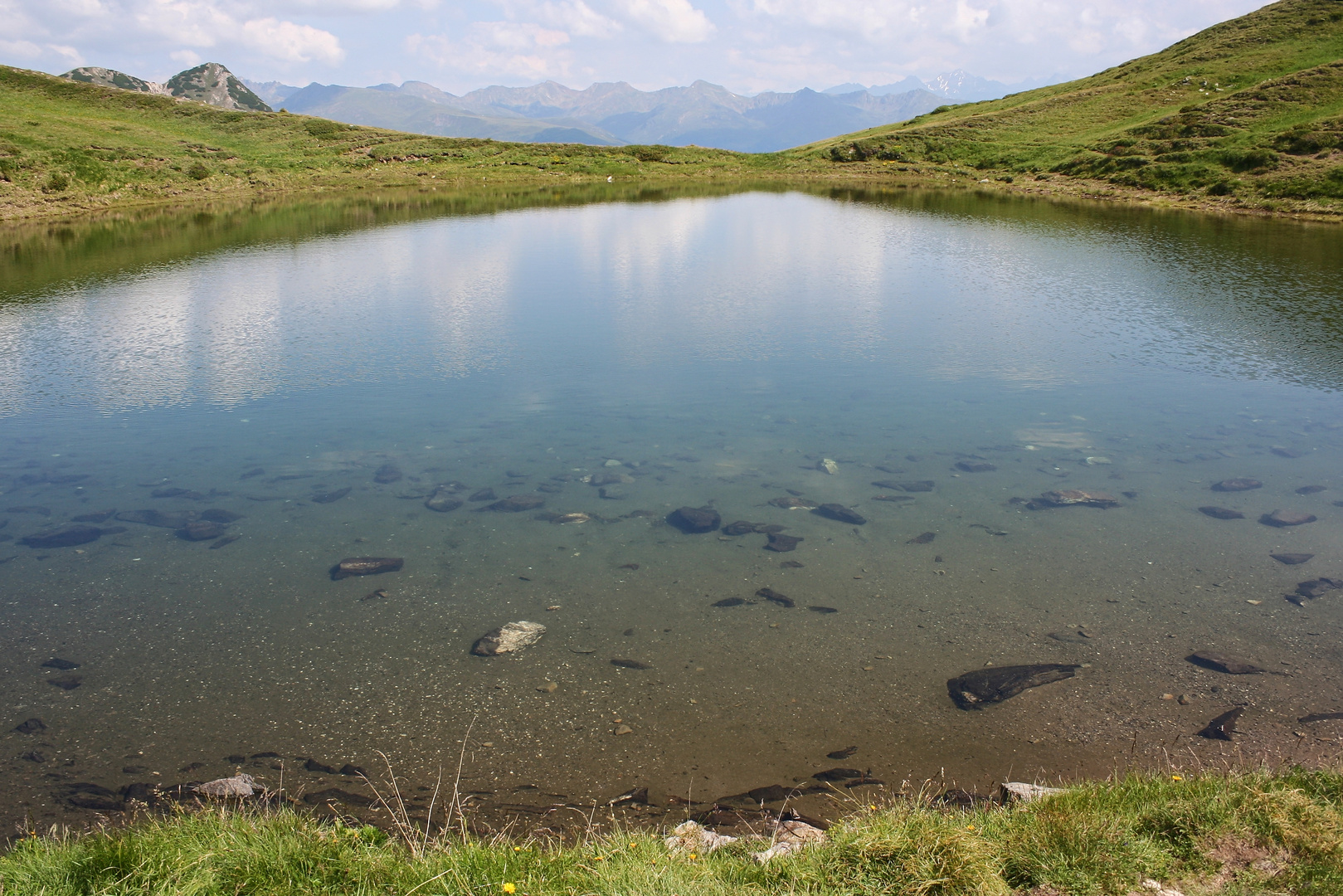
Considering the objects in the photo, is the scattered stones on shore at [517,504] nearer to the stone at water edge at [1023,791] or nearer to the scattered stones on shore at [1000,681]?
the scattered stones on shore at [1000,681]

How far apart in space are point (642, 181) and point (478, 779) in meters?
93.0

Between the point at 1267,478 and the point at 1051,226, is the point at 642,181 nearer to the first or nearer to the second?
the point at 1051,226

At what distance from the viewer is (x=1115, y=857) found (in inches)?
192

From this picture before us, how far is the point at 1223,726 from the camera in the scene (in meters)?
7.70

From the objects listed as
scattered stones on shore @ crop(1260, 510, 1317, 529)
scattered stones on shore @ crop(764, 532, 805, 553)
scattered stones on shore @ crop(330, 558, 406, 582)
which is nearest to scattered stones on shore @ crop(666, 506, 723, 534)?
scattered stones on shore @ crop(764, 532, 805, 553)

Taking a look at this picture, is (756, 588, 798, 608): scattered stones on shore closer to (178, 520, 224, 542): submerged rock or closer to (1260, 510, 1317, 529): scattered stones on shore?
(1260, 510, 1317, 529): scattered stones on shore

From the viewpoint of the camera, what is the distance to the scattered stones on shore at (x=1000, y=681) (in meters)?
8.21

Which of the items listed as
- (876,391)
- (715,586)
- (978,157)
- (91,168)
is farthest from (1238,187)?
(91,168)

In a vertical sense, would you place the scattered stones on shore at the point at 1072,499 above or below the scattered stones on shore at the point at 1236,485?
below

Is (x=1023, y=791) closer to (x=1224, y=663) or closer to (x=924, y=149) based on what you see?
(x=1224, y=663)

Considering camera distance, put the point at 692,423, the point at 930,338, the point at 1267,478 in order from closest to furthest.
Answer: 1. the point at 1267,478
2. the point at 692,423
3. the point at 930,338

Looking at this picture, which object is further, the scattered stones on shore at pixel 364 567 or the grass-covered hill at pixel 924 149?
the grass-covered hill at pixel 924 149

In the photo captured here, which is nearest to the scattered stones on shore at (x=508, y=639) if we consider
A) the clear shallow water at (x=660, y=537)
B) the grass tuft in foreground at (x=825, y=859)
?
the clear shallow water at (x=660, y=537)

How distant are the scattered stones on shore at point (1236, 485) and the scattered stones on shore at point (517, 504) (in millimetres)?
11535
